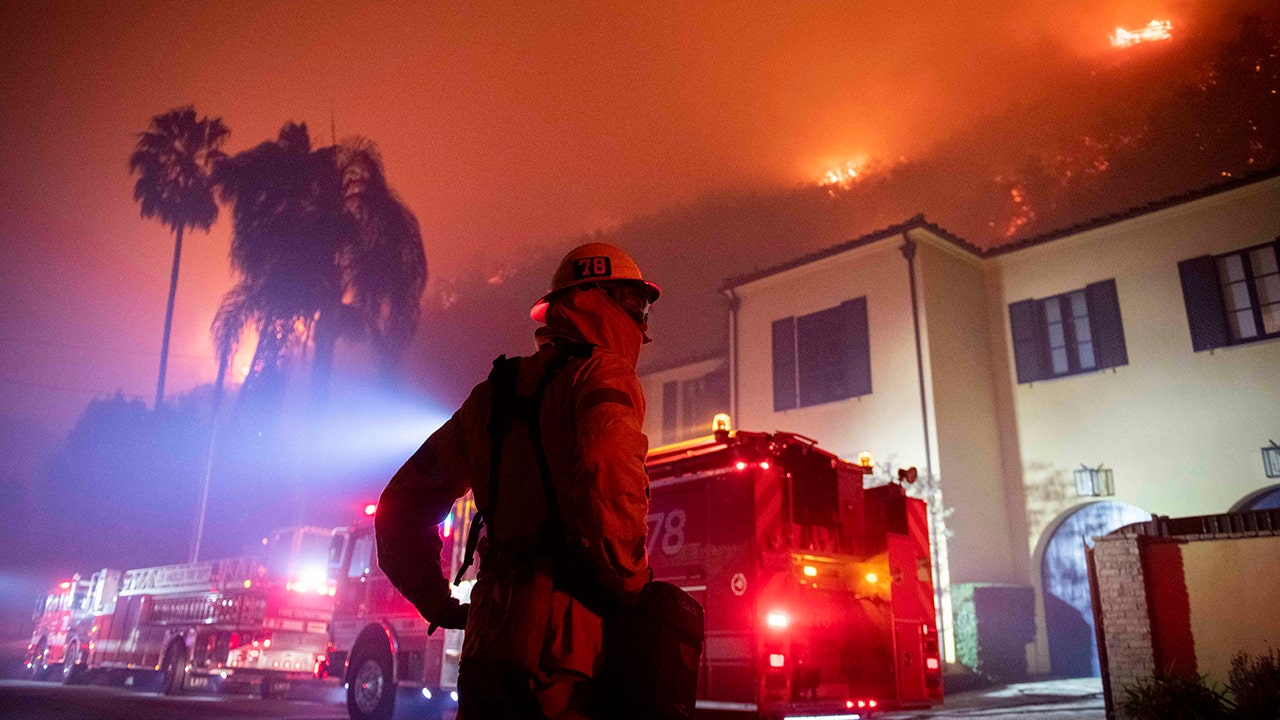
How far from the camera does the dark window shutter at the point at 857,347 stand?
19844mm

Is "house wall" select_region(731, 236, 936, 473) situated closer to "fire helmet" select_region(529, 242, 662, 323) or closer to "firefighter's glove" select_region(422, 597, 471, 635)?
"fire helmet" select_region(529, 242, 662, 323)

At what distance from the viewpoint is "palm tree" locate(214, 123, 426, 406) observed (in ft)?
87.0

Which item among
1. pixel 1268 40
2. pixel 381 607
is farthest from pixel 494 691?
pixel 1268 40

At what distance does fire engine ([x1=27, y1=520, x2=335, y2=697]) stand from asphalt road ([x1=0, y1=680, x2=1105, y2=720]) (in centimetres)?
64

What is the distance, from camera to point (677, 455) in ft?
27.6

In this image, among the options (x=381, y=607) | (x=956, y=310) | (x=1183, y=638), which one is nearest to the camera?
(x=1183, y=638)

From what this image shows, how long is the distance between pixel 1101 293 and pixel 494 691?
758 inches

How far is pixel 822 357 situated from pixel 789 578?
1419 cm

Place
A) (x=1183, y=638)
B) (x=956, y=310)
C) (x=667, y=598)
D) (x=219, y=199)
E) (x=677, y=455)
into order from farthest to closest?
(x=219, y=199), (x=956, y=310), (x=1183, y=638), (x=677, y=455), (x=667, y=598)

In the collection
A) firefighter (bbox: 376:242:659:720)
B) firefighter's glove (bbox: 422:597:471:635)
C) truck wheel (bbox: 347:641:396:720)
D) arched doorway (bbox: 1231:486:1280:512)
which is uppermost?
arched doorway (bbox: 1231:486:1280:512)

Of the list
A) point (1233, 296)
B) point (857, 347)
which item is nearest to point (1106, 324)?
point (1233, 296)

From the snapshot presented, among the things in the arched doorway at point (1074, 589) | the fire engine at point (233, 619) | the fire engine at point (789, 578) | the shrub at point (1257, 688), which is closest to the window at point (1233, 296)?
the arched doorway at point (1074, 589)

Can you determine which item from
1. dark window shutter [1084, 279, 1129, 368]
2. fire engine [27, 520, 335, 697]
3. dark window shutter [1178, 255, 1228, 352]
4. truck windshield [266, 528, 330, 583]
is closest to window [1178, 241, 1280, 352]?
dark window shutter [1178, 255, 1228, 352]

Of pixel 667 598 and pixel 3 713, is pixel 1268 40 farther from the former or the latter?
pixel 3 713
